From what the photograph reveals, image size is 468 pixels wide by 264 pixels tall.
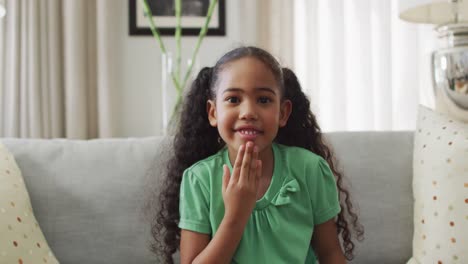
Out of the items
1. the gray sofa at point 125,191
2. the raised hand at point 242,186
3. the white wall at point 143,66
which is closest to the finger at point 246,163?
the raised hand at point 242,186

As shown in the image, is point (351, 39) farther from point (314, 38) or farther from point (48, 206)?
point (48, 206)

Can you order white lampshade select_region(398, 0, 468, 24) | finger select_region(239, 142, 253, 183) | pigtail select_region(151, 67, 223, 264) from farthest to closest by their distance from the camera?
white lampshade select_region(398, 0, 468, 24) → pigtail select_region(151, 67, 223, 264) → finger select_region(239, 142, 253, 183)

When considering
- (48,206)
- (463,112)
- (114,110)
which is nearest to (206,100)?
(48,206)

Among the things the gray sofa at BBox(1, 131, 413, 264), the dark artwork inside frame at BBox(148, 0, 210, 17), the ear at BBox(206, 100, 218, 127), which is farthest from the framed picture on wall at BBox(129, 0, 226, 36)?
the ear at BBox(206, 100, 218, 127)

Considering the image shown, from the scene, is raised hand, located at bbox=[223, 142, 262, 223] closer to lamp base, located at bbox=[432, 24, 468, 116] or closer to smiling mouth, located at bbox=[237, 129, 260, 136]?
smiling mouth, located at bbox=[237, 129, 260, 136]

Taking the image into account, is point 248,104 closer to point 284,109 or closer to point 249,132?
point 249,132

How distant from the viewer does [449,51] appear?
1.92m

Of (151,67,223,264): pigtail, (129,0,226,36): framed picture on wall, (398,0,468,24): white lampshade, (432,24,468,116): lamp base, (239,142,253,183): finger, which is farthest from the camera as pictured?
(129,0,226,36): framed picture on wall

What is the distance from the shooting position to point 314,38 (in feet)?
9.49

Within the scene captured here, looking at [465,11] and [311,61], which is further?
[311,61]

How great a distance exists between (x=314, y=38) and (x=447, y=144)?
1.55 meters

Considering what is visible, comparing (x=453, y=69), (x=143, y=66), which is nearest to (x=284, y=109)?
(x=453, y=69)

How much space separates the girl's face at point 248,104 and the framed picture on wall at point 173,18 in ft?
6.59

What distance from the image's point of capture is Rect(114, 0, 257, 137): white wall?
3.13 metres
